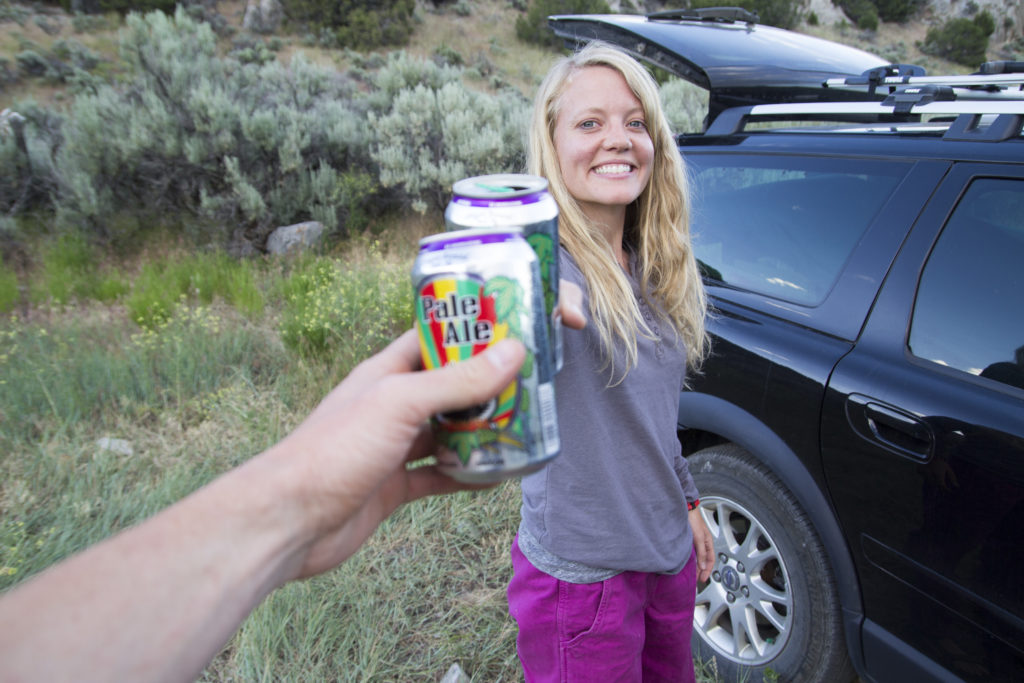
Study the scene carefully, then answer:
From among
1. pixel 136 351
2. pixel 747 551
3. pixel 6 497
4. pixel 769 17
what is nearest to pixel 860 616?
pixel 747 551

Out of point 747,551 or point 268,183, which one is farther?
point 268,183

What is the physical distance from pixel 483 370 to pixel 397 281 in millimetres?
4082

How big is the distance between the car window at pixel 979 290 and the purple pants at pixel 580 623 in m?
1.03

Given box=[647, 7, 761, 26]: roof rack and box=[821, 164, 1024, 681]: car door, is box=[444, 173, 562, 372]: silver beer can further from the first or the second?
box=[647, 7, 761, 26]: roof rack

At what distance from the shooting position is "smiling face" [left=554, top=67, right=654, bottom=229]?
1621 millimetres

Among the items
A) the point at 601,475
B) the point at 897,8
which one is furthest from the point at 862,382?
the point at 897,8

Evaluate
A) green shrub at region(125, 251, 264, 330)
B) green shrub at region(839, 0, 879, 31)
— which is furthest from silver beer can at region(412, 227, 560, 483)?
green shrub at region(839, 0, 879, 31)

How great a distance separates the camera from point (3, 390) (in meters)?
3.56

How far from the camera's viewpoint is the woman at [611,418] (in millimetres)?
1498

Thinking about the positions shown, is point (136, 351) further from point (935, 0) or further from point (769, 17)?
point (935, 0)

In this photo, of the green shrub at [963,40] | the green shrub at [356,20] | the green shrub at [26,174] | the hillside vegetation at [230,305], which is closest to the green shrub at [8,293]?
the hillside vegetation at [230,305]

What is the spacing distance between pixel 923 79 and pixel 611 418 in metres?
1.95

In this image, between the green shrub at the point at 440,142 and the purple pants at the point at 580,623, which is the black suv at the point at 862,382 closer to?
the purple pants at the point at 580,623

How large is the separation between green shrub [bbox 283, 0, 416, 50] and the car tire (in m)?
17.5
